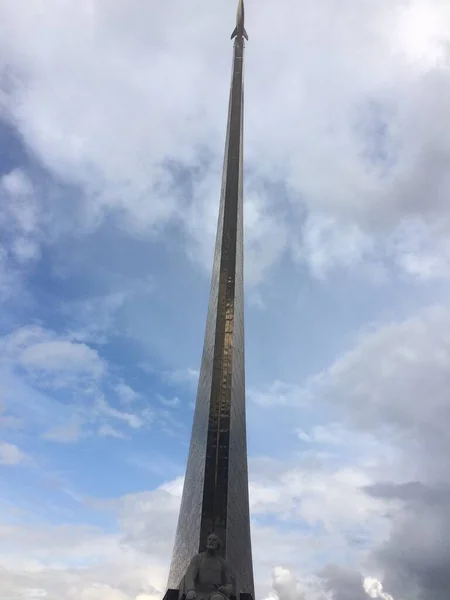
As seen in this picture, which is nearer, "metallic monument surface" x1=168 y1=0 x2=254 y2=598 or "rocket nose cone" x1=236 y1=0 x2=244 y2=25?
"metallic monument surface" x1=168 y1=0 x2=254 y2=598

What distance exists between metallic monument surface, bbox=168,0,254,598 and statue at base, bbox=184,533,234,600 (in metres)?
1.25

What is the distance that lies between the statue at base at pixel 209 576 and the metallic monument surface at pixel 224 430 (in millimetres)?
1254

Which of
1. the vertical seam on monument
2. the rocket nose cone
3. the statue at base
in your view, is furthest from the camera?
the rocket nose cone

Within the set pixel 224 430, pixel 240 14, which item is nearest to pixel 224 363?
pixel 224 430

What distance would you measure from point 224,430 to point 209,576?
387 centimetres

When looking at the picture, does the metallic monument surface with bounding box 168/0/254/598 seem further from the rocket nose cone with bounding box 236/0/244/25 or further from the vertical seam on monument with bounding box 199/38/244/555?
the rocket nose cone with bounding box 236/0/244/25

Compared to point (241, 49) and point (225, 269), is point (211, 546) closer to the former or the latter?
point (225, 269)

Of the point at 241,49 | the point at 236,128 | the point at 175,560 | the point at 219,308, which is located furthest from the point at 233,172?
the point at 175,560

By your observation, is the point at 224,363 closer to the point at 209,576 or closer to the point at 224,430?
the point at 224,430

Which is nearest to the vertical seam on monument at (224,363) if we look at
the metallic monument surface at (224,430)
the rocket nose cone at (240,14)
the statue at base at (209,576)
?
the metallic monument surface at (224,430)

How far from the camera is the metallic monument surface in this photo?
1202cm

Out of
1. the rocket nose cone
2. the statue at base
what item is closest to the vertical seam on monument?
the statue at base

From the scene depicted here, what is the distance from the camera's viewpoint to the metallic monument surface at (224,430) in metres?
12.0

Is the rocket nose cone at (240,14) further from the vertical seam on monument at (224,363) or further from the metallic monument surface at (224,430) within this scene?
the metallic monument surface at (224,430)
